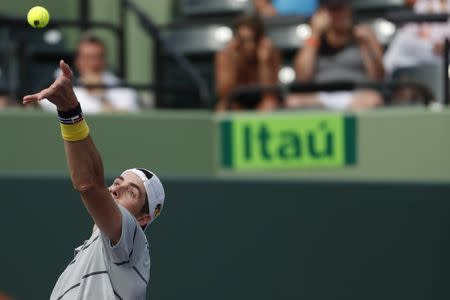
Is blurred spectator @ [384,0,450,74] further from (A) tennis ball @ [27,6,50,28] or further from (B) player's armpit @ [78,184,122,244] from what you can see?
(A) tennis ball @ [27,6,50,28]

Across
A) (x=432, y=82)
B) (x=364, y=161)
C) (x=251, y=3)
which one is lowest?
(x=364, y=161)

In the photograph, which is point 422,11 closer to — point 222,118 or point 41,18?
point 222,118

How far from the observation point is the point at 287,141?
25.1 feet

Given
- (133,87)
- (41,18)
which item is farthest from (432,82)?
(41,18)

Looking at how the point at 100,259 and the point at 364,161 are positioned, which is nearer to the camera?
the point at 100,259

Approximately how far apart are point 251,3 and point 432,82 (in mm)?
1955

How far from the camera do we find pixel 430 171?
24.1 feet

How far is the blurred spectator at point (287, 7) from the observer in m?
8.78

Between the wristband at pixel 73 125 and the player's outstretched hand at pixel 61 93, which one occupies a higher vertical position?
the player's outstretched hand at pixel 61 93

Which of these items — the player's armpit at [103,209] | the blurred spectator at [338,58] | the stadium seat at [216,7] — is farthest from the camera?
the stadium seat at [216,7]

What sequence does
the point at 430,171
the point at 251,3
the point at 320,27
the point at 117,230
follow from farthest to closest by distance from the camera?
the point at 251,3, the point at 320,27, the point at 430,171, the point at 117,230

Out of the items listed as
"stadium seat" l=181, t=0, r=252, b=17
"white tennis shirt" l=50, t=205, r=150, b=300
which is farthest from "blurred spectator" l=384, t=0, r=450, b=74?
"white tennis shirt" l=50, t=205, r=150, b=300

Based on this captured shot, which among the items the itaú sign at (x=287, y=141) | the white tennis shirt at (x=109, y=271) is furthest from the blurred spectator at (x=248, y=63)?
the white tennis shirt at (x=109, y=271)

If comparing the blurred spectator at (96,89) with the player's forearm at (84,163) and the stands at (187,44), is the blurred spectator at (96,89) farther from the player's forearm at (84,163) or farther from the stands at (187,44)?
the player's forearm at (84,163)
